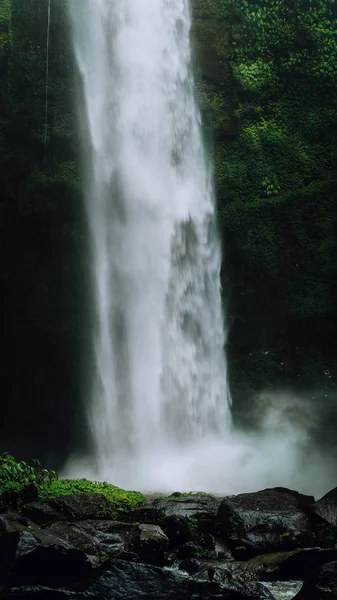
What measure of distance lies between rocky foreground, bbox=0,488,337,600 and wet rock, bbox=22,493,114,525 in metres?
0.01

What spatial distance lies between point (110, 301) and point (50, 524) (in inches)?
299

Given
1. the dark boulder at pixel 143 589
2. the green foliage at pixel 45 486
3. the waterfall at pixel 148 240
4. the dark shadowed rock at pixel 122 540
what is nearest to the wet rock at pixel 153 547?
the dark shadowed rock at pixel 122 540

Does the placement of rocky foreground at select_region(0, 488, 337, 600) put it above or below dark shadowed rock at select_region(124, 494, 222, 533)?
below

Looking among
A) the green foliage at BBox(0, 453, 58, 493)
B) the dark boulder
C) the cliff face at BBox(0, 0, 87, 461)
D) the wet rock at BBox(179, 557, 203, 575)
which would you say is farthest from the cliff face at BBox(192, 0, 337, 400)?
the dark boulder

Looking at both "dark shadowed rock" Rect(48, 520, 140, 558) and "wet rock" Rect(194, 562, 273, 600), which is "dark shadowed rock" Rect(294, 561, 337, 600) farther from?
"dark shadowed rock" Rect(48, 520, 140, 558)

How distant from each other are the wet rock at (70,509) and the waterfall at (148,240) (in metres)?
4.51

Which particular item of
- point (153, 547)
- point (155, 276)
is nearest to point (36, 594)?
point (153, 547)

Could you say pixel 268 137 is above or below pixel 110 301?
above

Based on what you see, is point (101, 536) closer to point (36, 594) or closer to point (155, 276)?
point (36, 594)

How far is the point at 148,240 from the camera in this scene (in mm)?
14406

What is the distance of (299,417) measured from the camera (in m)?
13.8

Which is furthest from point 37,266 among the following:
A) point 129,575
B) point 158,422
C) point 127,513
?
point 129,575

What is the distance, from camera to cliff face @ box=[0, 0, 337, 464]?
1484 cm

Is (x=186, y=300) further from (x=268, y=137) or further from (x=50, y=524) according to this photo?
(x=50, y=524)
